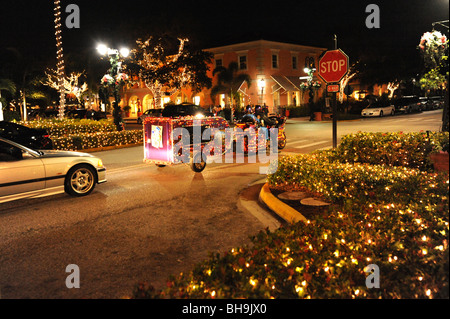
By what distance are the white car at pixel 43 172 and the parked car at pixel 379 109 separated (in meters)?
35.5

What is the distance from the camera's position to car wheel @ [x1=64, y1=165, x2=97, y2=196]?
859cm

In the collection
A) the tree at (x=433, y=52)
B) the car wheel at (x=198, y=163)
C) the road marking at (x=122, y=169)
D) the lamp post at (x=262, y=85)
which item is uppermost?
the lamp post at (x=262, y=85)

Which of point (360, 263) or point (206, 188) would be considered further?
point (206, 188)

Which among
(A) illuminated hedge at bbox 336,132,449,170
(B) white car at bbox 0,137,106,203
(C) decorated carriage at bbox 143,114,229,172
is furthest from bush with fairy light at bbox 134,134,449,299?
(C) decorated carriage at bbox 143,114,229,172

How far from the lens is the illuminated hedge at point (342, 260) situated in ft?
9.95

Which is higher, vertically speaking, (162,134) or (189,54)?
(189,54)

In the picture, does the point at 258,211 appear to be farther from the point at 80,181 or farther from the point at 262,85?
the point at 262,85

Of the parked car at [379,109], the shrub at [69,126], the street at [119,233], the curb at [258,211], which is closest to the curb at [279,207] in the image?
the curb at [258,211]

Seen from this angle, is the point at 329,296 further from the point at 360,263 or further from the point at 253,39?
the point at 253,39

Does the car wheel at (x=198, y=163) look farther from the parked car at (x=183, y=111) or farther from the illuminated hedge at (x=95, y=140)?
the parked car at (x=183, y=111)

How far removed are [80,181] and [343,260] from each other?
6901 millimetres

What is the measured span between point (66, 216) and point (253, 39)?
3898 centimetres

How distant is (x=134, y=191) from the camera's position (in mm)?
9352
